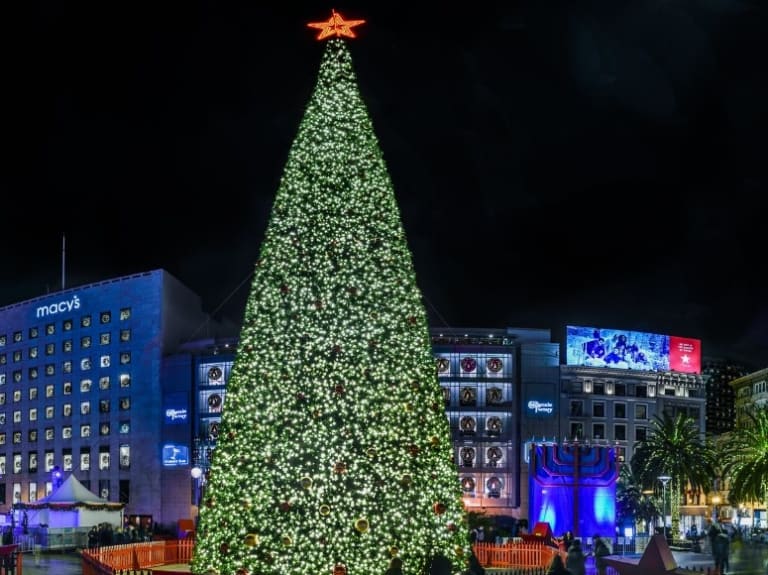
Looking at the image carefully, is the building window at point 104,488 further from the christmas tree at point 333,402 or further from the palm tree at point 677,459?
the christmas tree at point 333,402

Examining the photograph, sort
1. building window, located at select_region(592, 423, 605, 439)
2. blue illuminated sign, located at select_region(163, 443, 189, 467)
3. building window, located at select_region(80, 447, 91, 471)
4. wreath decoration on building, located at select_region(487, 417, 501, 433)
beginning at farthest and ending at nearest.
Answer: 1. building window, located at select_region(80, 447, 91, 471)
2. building window, located at select_region(592, 423, 605, 439)
3. blue illuminated sign, located at select_region(163, 443, 189, 467)
4. wreath decoration on building, located at select_region(487, 417, 501, 433)

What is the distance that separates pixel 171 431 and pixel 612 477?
53.4 m

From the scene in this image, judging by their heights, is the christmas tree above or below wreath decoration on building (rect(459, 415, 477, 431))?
above

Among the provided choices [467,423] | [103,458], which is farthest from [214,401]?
[467,423]

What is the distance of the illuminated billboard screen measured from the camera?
98.0 m

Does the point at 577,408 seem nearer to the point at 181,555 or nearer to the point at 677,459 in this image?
the point at 677,459

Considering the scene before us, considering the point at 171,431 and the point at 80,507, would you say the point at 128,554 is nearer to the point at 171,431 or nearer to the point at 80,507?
the point at 80,507

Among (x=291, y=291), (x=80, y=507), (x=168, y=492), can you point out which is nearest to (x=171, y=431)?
(x=168, y=492)

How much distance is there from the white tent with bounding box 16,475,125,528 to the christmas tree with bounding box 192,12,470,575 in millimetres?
33013

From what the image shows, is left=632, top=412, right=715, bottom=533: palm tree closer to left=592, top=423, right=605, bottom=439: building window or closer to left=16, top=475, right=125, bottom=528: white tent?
Answer: left=592, top=423, right=605, bottom=439: building window

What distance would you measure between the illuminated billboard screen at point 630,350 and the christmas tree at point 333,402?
256ft

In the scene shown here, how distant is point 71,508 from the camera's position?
168 ft

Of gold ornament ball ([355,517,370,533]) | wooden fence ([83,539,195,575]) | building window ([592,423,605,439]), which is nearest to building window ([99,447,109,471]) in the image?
building window ([592,423,605,439])

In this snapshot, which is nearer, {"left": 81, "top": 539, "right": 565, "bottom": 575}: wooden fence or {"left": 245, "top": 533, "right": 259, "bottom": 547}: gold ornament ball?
{"left": 245, "top": 533, "right": 259, "bottom": 547}: gold ornament ball
